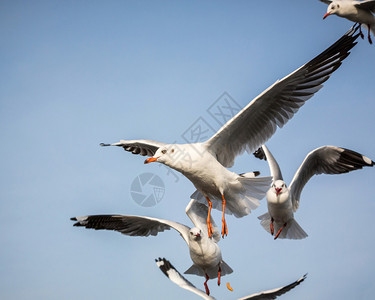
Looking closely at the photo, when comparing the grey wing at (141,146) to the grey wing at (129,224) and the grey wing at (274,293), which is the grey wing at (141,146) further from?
the grey wing at (274,293)

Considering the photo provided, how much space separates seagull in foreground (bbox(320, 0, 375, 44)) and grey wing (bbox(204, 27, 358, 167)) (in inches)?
49.2

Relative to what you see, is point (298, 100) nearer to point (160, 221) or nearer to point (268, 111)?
point (268, 111)

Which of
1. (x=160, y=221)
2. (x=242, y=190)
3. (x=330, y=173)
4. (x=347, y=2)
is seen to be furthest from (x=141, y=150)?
(x=347, y=2)

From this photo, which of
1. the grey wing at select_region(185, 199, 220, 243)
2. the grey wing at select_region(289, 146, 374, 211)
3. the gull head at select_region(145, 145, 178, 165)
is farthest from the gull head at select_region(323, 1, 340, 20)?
the gull head at select_region(145, 145, 178, 165)

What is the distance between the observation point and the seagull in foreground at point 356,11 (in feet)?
24.0

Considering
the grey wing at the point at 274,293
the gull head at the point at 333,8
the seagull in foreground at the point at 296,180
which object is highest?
the gull head at the point at 333,8

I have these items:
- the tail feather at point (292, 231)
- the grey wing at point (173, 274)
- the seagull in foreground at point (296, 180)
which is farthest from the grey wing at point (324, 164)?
the grey wing at point (173, 274)

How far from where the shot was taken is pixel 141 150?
782 centimetres

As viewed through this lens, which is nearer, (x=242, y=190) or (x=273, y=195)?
(x=242, y=190)

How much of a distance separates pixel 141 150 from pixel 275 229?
85.1 inches

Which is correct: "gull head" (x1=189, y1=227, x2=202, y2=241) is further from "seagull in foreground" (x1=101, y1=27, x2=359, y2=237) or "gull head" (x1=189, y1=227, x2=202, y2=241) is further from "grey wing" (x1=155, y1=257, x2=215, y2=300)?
"grey wing" (x1=155, y1=257, x2=215, y2=300)

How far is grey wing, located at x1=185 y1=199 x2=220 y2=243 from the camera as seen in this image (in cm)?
739

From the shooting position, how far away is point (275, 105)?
232 inches

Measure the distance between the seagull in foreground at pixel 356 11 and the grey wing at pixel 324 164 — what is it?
1522 mm
